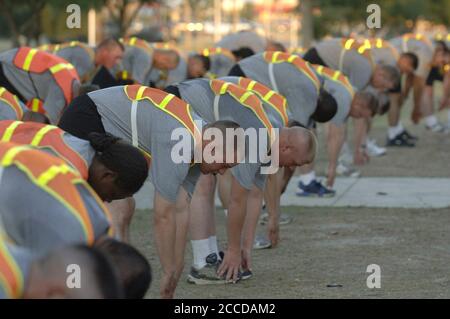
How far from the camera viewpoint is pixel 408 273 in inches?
312

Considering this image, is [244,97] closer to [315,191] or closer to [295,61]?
[295,61]

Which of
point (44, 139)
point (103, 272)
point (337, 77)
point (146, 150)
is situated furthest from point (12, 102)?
point (337, 77)

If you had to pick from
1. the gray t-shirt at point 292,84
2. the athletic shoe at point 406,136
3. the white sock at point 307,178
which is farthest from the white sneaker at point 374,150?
the gray t-shirt at point 292,84

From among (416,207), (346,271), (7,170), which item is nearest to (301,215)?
(416,207)

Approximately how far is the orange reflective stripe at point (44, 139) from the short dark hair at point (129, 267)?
818 millimetres

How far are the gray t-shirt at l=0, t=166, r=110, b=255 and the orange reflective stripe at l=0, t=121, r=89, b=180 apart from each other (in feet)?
2.50

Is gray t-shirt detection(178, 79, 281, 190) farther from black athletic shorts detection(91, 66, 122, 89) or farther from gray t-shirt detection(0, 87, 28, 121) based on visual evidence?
black athletic shorts detection(91, 66, 122, 89)

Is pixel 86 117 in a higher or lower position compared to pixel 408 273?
higher

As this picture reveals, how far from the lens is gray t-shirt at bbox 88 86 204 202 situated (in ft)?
20.4
